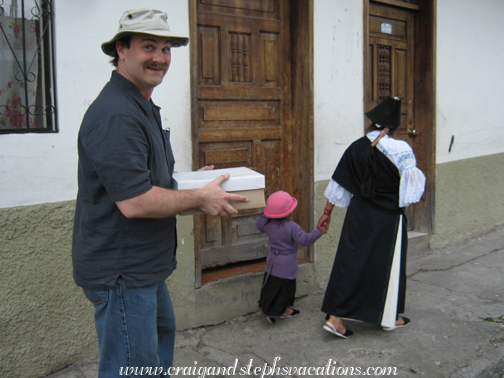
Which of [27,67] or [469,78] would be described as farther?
[469,78]

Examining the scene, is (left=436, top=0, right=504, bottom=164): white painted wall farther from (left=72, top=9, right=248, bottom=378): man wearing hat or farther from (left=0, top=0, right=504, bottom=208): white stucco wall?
(left=72, top=9, right=248, bottom=378): man wearing hat

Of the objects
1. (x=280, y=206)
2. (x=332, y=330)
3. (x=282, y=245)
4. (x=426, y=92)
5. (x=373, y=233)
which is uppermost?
(x=426, y=92)

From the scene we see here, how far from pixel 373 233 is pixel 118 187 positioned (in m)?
2.30

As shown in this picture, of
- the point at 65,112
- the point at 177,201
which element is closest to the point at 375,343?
the point at 177,201

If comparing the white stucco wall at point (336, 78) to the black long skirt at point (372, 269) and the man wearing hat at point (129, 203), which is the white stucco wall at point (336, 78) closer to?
the black long skirt at point (372, 269)

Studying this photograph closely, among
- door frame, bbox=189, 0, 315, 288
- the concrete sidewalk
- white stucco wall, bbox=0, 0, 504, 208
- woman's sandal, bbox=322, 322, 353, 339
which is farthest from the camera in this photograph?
door frame, bbox=189, 0, 315, 288

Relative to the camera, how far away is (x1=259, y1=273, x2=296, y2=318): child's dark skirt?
3.85 metres

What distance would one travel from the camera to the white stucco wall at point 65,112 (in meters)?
3.03

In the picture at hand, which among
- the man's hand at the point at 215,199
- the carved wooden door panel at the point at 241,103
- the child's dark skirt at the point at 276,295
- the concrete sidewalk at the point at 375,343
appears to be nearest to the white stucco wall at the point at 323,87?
the carved wooden door panel at the point at 241,103

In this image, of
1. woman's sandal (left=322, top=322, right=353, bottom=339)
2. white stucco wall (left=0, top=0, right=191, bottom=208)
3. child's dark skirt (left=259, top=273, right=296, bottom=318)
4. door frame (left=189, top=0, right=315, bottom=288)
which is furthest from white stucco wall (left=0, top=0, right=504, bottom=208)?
woman's sandal (left=322, top=322, right=353, bottom=339)

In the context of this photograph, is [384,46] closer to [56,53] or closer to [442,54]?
[442,54]

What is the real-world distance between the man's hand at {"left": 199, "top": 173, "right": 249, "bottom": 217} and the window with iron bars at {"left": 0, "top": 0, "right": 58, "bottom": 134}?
5.36 feet

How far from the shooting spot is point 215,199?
1994mm

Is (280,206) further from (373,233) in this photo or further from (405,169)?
(405,169)
